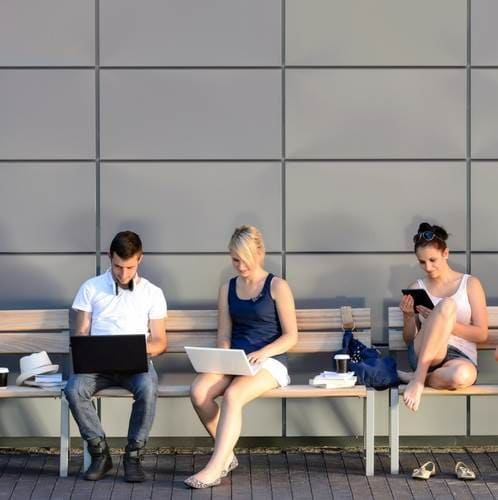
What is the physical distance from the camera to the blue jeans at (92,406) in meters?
7.09

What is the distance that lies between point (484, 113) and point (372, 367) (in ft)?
6.33

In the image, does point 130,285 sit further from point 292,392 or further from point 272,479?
point 272,479

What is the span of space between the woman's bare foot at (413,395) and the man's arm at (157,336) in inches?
61.0

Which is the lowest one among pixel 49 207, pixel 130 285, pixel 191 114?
pixel 130 285

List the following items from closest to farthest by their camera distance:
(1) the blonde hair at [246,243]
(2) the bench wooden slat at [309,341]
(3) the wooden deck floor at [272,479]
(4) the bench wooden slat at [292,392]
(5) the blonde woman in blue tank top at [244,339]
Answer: (3) the wooden deck floor at [272,479], (5) the blonde woman in blue tank top at [244,339], (4) the bench wooden slat at [292,392], (1) the blonde hair at [246,243], (2) the bench wooden slat at [309,341]

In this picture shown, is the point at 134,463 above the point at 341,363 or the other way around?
the other way around

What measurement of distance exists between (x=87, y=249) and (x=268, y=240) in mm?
1201

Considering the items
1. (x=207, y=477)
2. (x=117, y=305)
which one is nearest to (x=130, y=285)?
(x=117, y=305)

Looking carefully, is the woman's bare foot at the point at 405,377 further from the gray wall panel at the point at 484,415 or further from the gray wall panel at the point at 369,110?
the gray wall panel at the point at 369,110

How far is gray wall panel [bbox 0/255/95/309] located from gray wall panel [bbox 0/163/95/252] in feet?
0.25

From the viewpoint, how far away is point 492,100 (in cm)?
797

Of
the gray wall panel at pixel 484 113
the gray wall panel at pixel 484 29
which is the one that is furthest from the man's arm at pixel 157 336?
the gray wall panel at pixel 484 29

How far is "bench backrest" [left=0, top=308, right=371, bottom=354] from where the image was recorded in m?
7.82

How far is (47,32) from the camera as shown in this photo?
26.0 ft
